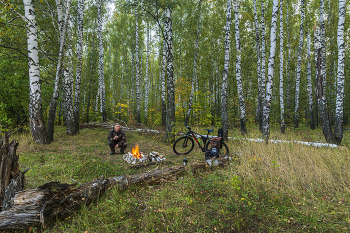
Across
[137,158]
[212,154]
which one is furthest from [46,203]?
[212,154]

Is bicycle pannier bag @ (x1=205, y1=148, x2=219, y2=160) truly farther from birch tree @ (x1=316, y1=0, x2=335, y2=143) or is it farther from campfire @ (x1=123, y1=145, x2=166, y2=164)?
birch tree @ (x1=316, y1=0, x2=335, y2=143)

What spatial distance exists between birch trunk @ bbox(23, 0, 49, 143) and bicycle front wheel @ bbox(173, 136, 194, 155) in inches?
206

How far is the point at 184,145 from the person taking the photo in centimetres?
684

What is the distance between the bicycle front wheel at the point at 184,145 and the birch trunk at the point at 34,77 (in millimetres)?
5220

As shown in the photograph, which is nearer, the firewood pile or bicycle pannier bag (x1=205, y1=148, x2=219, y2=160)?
the firewood pile

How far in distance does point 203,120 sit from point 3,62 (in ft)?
38.7

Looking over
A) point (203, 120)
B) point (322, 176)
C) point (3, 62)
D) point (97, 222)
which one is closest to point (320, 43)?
point (322, 176)

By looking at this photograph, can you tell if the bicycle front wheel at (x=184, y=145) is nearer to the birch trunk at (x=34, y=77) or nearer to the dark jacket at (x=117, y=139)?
the dark jacket at (x=117, y=139)

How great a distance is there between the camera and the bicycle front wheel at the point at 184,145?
6.82m

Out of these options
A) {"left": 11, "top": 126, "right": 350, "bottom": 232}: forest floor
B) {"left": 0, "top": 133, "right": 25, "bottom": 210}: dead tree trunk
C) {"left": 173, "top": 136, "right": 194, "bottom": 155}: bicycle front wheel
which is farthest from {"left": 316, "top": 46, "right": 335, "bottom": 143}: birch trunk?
{"left": 0, "top": 133, "right": 25, "bottom": 210}: dead tree trunk

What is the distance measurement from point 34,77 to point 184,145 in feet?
20.6

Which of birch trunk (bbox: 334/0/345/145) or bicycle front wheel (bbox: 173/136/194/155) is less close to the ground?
birch trunk (bbox: 334/0/345/145)

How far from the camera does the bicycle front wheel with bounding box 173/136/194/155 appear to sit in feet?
22.4

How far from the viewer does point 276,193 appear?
338cm
